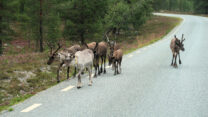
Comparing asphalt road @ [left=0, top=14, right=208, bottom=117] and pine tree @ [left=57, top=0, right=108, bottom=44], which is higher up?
pine tree @ [left=57, top=0, right=108, bottom=44]

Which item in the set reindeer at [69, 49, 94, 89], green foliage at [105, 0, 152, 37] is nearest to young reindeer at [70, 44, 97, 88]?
reindeer at [69, 49, 94, 89]

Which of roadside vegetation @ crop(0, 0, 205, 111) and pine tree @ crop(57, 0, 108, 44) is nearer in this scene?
roadside vegetation @ crop(0, 0, 205, 111)

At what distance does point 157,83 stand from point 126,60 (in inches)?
230

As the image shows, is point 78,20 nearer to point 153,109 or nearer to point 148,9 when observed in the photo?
point 148,9

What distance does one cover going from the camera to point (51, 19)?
1347 inches

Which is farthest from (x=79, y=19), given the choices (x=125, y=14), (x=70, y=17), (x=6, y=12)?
(x=125, y=14)

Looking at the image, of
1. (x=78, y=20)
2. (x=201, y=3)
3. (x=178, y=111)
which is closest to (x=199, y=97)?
Result: (x=178, y=111)

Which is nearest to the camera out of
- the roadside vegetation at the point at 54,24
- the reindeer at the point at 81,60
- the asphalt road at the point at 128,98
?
the asphalt road at the point at 128,98

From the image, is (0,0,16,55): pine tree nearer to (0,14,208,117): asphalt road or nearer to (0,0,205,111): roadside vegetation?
(0,0,205,111): roadside vegetation

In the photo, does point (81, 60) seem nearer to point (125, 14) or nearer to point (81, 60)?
point (81, 60)

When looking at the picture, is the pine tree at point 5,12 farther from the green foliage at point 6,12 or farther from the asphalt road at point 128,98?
the asphalt road at point 128,98

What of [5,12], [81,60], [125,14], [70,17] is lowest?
[81,60]

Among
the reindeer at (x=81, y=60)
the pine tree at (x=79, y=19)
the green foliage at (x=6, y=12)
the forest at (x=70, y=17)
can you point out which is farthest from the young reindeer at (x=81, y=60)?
the green foliage at (x=6, y=12)

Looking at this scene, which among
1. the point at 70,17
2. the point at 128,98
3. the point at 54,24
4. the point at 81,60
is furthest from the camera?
the point at 54,24
